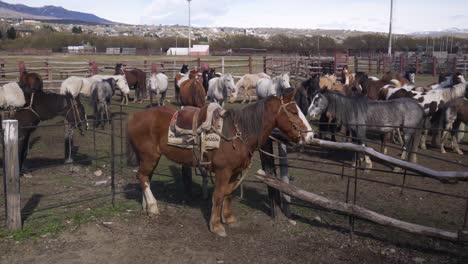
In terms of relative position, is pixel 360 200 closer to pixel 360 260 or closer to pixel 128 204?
pixel 360 260

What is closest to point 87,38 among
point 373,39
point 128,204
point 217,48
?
point 217,48

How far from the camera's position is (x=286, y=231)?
623cm

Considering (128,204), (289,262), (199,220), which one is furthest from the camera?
(128,204)

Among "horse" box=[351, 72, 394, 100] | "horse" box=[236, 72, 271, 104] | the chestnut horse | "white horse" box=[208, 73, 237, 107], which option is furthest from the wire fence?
"horse" box=[236, 72, 271, 104]

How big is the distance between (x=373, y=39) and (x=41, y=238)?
3147 inches

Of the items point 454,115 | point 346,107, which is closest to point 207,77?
point 454,115

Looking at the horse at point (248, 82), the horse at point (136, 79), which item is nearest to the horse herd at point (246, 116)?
the horse at point (248, 82)

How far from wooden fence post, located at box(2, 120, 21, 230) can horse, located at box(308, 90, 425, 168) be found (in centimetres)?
642

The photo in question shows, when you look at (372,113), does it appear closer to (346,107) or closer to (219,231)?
(346,107)

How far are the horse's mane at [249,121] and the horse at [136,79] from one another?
1738 centimetres

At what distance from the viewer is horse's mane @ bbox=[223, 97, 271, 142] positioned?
601 centimetres

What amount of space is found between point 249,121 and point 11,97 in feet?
21.5

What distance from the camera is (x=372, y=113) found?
986 cm

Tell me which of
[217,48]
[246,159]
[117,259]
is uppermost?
[217,48]
